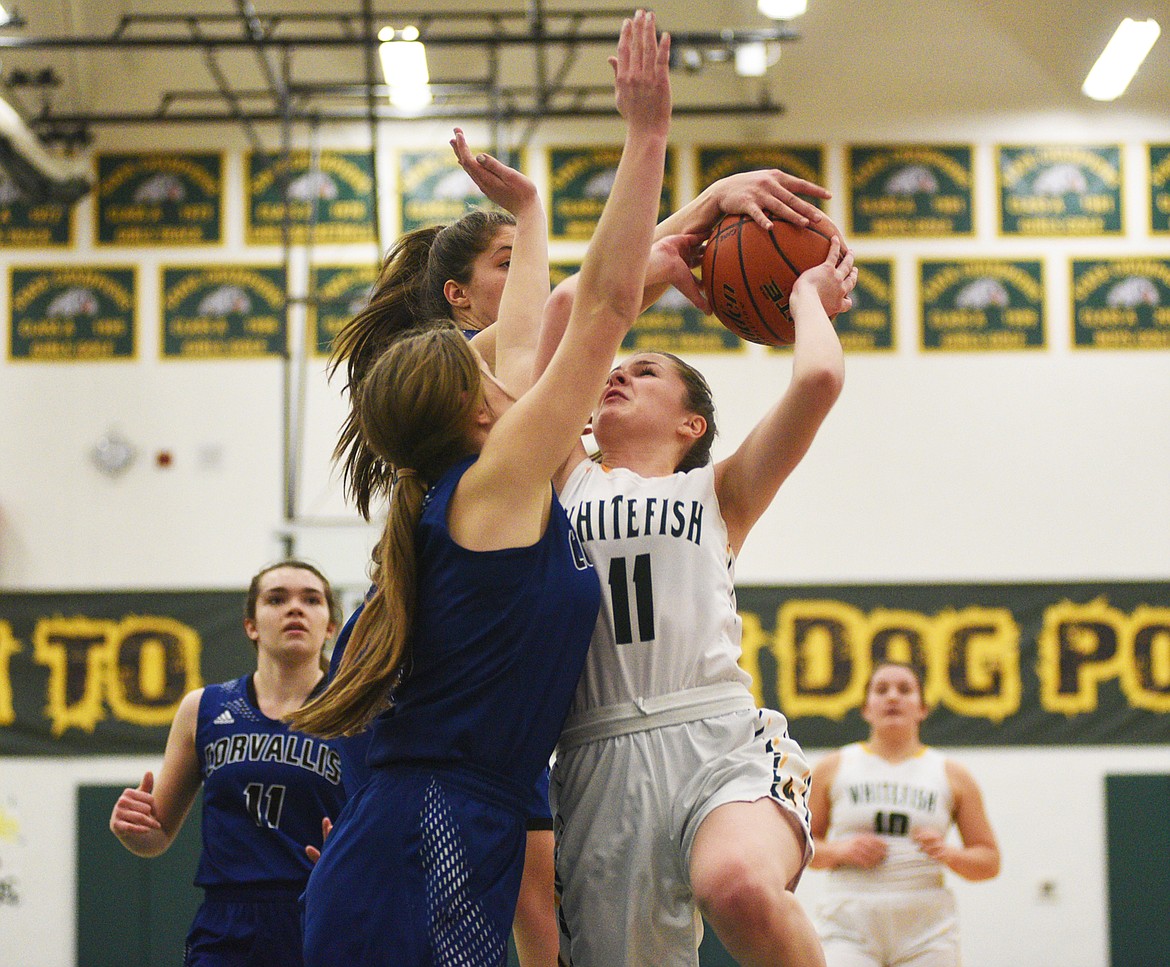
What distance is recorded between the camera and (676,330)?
10875 mm

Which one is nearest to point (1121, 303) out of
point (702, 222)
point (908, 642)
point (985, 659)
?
point (985, 659)

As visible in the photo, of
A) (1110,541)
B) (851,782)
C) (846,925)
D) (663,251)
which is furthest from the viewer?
(1110,541)

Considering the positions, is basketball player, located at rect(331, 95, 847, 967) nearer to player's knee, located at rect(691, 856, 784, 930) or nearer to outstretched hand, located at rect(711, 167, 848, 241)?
outstretched hand, located at rect(711, 167, 848, 241)

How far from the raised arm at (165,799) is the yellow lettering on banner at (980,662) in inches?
279

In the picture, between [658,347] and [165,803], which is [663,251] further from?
[658,347]

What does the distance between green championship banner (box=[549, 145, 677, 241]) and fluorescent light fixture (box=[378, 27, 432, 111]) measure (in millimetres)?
1173

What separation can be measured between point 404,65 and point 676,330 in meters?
2.84

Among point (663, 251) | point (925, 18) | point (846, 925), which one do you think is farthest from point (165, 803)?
point (925, 18)

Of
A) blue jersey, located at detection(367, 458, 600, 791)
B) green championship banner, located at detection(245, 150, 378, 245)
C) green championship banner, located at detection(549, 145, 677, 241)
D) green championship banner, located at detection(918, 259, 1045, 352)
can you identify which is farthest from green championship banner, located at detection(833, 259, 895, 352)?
blue jersey, located at detection(367, 458, 600, 791)

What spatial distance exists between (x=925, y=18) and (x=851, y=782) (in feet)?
23.1

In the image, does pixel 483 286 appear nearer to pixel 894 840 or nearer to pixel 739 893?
pixel 739 893

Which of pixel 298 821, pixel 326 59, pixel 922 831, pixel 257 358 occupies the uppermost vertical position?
pixel 326 59

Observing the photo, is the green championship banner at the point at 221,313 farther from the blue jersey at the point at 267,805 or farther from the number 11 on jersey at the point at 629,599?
the number 11 on jersey at the point at 629,599

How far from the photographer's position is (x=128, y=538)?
35.0 ft
